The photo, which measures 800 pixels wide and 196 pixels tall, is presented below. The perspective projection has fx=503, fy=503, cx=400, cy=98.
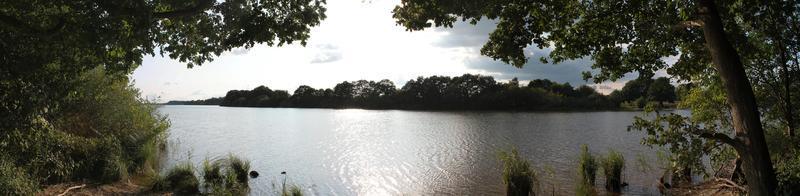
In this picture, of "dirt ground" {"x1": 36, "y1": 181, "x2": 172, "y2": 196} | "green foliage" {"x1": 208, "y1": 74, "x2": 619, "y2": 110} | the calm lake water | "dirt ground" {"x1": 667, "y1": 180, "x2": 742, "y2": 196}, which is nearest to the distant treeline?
"green foliage" {"x1": 208, "y1": 74, "x2": 619, "y2": 110}

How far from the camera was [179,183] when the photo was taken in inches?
690

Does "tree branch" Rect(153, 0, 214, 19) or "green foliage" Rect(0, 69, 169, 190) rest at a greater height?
"tree branch" Rect(153, 0, 214, 19)

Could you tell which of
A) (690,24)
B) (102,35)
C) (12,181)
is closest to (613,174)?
(690,24)

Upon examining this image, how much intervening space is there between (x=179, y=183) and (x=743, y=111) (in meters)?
16.5

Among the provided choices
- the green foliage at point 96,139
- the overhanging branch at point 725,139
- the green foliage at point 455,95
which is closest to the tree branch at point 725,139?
the overhanging branch at point 725,139

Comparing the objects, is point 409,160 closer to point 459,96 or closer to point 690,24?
point 690,24

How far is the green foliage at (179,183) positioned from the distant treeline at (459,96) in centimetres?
9731

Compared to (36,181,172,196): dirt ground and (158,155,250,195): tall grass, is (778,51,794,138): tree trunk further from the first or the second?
(36,181,172,196): dirt ground

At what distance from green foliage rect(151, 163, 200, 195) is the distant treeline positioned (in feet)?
319

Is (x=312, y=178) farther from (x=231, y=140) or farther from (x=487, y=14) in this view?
(x=231, y=140)

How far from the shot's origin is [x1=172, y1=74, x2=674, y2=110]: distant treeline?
12494 cm

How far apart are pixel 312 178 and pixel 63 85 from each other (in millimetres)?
13937

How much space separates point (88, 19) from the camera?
722 centimetres

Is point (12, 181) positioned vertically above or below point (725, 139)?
below
